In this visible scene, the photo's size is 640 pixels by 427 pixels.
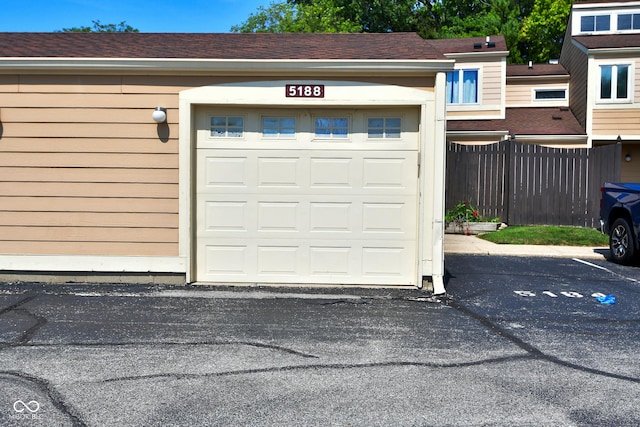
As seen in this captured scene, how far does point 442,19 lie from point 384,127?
97.6ft

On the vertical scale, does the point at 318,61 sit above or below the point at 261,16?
below

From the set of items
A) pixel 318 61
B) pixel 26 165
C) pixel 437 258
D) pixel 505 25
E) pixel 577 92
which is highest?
pixel 505 25

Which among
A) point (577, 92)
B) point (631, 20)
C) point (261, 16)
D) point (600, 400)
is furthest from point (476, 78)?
point (261, 16)

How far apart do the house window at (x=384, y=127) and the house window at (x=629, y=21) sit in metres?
16.4

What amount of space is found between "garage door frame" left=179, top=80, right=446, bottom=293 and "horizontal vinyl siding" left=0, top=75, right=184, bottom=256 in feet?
0.59

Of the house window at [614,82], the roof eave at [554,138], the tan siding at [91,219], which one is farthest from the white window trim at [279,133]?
the house window at [614,82]

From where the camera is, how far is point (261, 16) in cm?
3784

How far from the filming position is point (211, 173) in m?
8.24

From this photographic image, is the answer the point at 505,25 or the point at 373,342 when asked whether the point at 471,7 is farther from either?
the point at 373,342

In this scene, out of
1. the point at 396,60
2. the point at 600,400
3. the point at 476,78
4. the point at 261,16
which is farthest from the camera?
the point at 261,16

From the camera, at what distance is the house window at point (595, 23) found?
21.0m

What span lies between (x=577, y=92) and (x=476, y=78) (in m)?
3.50

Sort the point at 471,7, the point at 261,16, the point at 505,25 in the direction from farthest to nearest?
the point at 261,16, the point at 471,7, the point at 505,25

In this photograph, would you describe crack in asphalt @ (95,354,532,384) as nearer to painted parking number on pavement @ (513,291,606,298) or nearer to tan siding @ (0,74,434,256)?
painted parking number on pavement @ (513,291,606,298)
